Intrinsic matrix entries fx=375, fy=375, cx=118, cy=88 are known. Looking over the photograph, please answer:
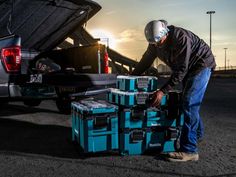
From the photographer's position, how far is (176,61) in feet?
15.1

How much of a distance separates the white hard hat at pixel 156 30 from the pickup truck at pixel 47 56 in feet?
8.14

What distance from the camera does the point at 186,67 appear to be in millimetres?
4543

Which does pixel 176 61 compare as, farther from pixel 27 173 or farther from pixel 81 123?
pixel 27 173

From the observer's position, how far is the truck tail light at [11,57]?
623 centimetres

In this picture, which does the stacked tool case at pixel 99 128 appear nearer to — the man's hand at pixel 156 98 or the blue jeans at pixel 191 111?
the man's hand at pixel 156 98

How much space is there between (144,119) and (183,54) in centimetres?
97

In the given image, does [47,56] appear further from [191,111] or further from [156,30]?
[191,111]

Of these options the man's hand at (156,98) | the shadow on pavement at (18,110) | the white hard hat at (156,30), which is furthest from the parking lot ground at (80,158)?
the shadow on pavement at (18,110)

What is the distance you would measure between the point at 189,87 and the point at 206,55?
51 cm

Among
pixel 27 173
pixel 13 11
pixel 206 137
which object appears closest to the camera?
pixel 27 173

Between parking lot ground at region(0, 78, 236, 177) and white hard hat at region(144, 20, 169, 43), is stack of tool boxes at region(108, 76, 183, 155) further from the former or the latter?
white hard hat at region(144, 20, 169, 43)

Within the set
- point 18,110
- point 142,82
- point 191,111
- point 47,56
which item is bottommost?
point 18,110

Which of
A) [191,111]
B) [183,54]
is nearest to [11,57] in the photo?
[183,54]

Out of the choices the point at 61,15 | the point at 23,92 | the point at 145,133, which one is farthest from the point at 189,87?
the point at 61,15
